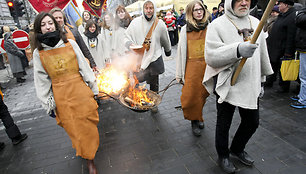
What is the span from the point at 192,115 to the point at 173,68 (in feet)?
17.8

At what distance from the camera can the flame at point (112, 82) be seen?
4.79 metres

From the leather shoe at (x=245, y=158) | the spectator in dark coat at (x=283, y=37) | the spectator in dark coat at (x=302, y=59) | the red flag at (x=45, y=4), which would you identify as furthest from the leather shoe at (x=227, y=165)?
the red flag at (x=45, y=4)

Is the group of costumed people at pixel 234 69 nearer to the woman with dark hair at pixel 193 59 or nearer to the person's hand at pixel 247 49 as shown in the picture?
the person's hand at pixel 247 49

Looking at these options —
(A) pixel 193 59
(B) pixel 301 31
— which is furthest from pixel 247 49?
(B) pixel 301 31

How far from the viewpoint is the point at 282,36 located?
5.15 metres

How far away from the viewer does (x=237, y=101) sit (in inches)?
94.3

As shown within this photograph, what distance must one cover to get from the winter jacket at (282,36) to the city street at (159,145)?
1.17 m

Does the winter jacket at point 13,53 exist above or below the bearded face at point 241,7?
below

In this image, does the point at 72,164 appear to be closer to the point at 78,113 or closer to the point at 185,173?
the point at 78,113

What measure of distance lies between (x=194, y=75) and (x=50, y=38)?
2.34 meters

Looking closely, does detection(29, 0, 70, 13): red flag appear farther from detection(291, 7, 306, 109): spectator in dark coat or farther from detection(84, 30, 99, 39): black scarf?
detection(291, 7, 306, 109): spectator in dark coat

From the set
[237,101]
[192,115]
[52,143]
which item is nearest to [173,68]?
[192,115]

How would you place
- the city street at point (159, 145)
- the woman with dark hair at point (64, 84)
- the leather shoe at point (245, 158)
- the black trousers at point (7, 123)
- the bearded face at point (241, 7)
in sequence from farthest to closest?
the black trousers at point (7, 123) < the city street at point (159, 145) < the leather shoe at point (245, 158) < the woman with dark hair at point (64, 84) < the bearded face at point (241, 7)

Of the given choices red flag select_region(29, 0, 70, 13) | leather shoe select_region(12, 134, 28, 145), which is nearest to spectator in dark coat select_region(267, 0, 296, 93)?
red flag select_region(29, 0, 70, 13)
